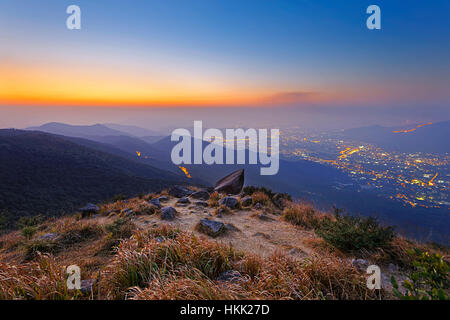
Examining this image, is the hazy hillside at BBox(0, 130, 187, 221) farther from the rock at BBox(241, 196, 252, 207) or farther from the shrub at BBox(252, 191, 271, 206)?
the shrub at BBox(252, 191, 271, 206)

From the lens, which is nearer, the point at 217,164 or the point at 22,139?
the point at 22,139

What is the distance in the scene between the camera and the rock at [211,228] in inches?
231

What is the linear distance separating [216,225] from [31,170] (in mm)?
45996

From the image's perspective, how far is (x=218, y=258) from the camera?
3.34m

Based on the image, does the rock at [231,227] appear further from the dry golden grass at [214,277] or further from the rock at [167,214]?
the dry golden grass at [214,277]

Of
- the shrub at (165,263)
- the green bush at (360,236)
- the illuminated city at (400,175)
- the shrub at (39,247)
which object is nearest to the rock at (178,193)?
the shrub at (39,247)

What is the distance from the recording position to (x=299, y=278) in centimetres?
285

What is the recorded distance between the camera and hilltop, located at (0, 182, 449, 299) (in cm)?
246

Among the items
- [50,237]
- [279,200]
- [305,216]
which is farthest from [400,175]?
[50,237]

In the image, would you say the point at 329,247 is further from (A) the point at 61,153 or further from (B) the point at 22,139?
(B) the point at 22,139

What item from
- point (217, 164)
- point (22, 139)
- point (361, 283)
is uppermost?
point (22, 139)

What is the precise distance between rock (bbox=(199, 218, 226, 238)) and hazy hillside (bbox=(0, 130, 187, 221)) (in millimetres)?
19751
